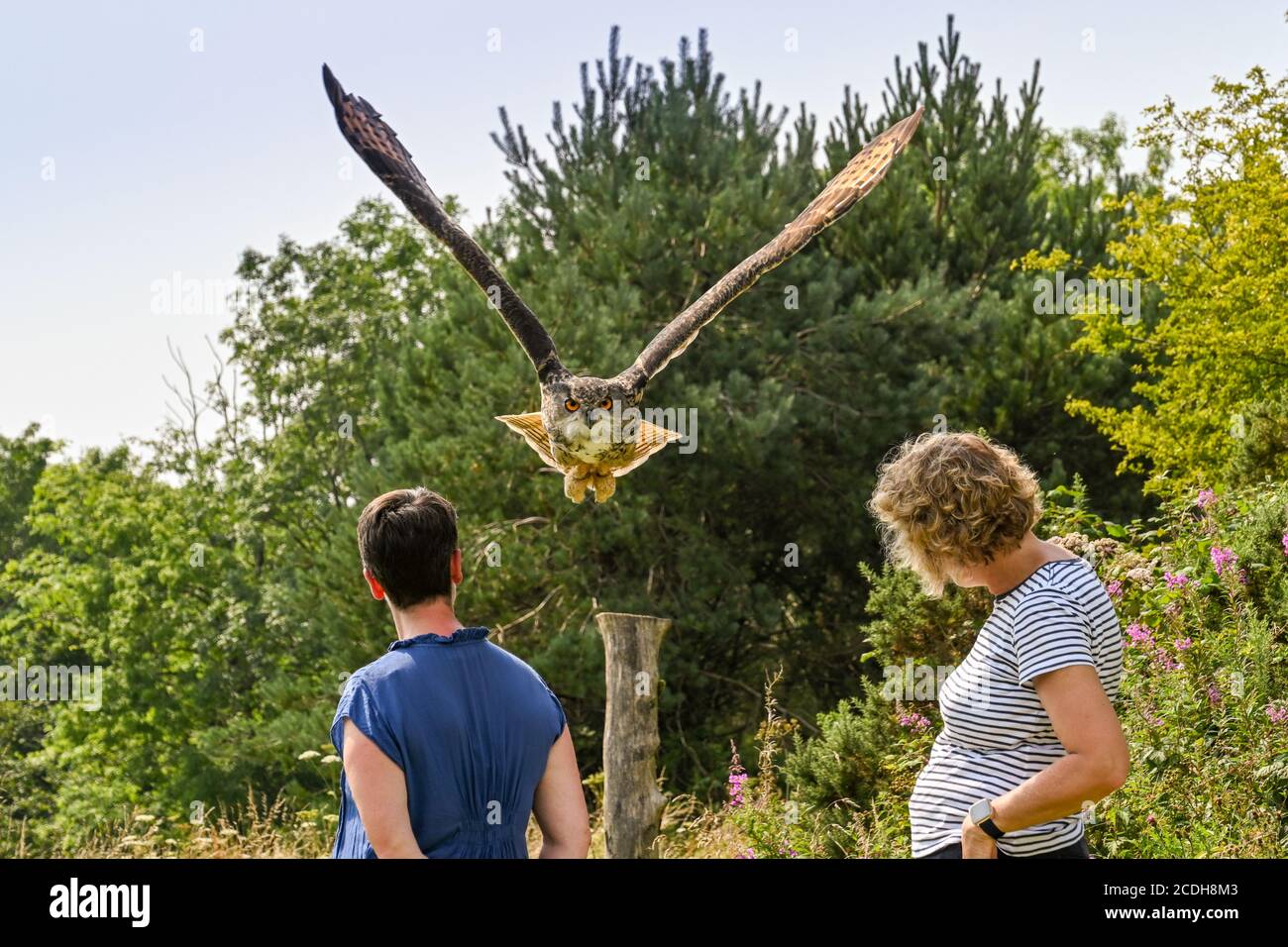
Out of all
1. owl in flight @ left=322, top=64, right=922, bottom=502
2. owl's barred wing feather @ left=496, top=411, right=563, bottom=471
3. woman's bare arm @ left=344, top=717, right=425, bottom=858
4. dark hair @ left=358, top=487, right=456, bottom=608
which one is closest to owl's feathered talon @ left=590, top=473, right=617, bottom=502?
Result: owl in flight @ left=322, top=64, right=922, bottom=502

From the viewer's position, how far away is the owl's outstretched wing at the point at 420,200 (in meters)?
6.34

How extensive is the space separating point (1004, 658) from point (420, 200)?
4615mm

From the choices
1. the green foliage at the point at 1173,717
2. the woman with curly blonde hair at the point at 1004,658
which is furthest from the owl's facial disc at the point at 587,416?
the woman with curly blonde hair at the point at 1004,658

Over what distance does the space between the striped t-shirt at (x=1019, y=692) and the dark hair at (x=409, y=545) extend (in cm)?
101

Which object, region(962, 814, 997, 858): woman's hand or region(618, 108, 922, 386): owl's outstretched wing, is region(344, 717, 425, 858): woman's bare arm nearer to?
region(962, 814, 997, 858): woman's hand

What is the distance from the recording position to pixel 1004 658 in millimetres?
2406

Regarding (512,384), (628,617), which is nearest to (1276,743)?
(628,617)

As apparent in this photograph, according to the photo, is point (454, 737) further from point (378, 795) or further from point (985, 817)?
point (985, 817)

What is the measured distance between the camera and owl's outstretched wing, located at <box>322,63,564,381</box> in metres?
6.34

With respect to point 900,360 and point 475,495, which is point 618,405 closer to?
point 475,495

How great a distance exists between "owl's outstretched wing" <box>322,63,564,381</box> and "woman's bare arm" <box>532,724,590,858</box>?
4.10 meters

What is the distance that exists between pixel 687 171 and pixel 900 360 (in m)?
3.65

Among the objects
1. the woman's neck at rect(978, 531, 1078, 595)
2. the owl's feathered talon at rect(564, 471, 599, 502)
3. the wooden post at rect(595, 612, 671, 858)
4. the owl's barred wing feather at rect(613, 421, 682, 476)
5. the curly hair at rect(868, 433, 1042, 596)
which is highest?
the owl's barred wing feather at rect(613, 421, 682, 476)

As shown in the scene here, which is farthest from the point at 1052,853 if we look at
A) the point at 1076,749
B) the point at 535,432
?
the point at 535,432
